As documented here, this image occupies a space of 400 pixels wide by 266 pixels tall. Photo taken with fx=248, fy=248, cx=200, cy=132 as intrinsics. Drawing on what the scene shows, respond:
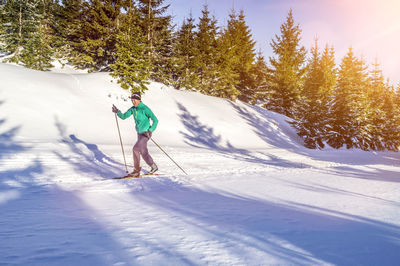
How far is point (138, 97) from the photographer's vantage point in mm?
6691

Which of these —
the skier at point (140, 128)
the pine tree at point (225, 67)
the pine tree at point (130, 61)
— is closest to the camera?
the skier at point (140, 128)

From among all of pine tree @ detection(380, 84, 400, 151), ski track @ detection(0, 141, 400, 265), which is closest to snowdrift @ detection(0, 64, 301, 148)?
ski track @ detection(0, 141, 400, 265)

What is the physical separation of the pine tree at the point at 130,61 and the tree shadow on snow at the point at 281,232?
15.0 meters

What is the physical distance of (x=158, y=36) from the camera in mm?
23609

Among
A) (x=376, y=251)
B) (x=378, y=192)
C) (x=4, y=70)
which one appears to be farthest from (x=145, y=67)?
(x=376, y=251)

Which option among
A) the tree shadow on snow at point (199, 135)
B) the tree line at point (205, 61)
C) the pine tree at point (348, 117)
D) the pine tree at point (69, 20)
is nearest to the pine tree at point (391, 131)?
the tree line at point (205, 61)

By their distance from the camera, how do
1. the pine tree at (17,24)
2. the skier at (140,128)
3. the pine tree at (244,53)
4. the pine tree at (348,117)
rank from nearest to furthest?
the skier at (140,128), the pine tree at (348,117), the pine tree at (17,24), the pine tree at (244,53)

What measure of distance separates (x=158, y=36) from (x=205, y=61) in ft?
17.9

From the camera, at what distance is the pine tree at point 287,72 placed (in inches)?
1142

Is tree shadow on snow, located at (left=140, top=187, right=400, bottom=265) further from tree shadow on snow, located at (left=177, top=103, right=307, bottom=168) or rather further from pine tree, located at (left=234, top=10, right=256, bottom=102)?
pine tree, located at (left=234, top=10, right=256, bottom=102)

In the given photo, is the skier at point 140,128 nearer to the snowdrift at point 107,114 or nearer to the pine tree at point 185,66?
the snowdrift at point 107,114

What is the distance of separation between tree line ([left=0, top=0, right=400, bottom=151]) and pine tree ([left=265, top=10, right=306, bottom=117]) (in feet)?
0.39

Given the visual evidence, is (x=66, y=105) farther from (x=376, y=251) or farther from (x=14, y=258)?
(x=376, y=251)

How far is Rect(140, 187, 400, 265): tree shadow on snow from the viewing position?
2.34m
